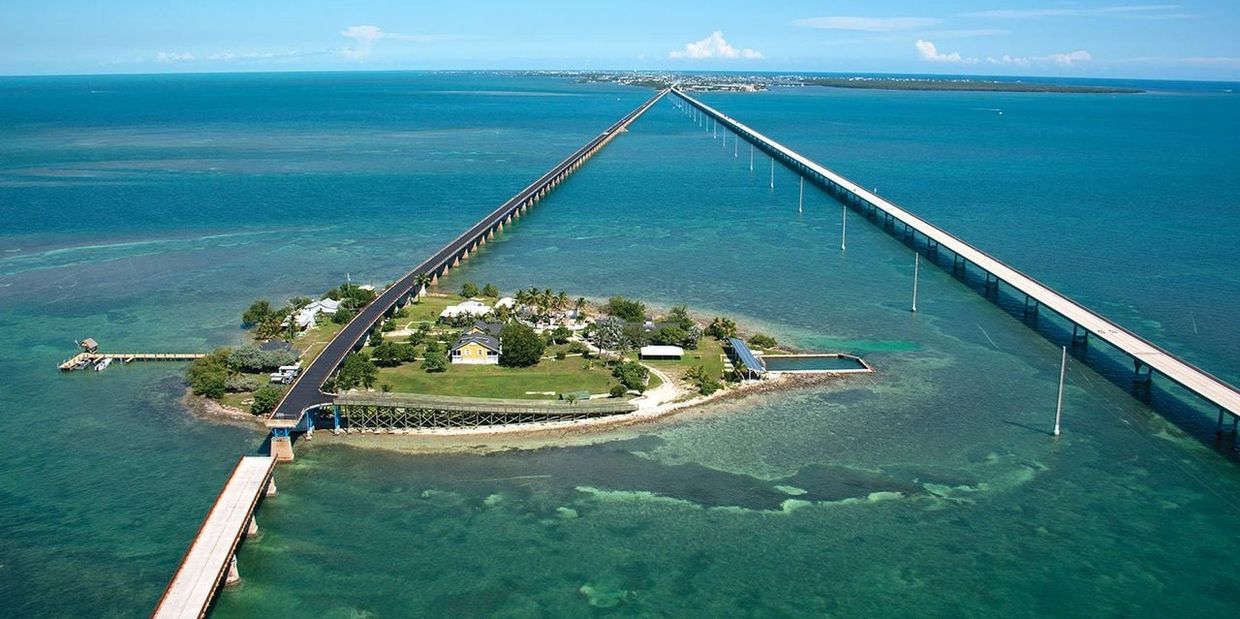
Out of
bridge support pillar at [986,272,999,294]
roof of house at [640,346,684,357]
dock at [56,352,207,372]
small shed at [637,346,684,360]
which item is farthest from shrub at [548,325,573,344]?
bridge support pillar at [986,272,999,294]

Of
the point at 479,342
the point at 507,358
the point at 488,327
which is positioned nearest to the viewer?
the point at 507,358

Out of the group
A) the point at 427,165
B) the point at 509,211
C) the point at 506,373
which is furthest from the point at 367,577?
the point at 427,165

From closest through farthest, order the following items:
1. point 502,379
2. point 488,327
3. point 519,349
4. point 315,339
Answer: point 502,379 → point 519,349 → point 488,327 → point 315,339

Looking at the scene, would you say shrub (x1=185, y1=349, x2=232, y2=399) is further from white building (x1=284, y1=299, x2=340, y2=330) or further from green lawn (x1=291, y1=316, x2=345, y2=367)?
white building (x1=284, y1=299, x2=340, y2=330)

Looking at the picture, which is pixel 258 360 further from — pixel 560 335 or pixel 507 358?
pixel 560 335

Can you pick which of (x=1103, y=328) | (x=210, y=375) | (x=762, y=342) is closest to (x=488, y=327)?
(x=210, y=375)
